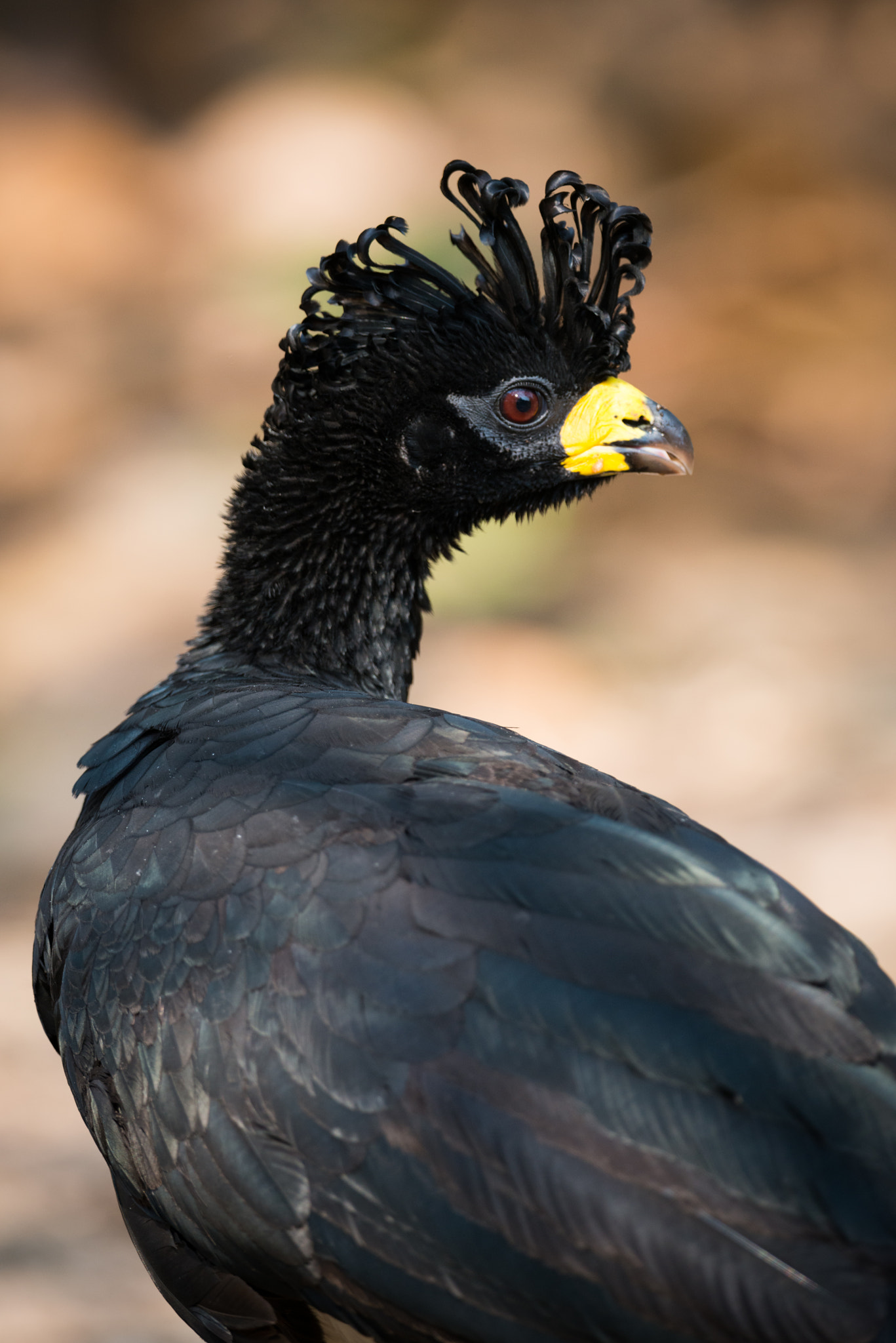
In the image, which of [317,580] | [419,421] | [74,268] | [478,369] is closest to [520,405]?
[478,369]

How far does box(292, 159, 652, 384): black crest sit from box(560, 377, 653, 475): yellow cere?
95 mm

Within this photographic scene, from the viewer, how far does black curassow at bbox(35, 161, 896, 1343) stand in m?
2.15

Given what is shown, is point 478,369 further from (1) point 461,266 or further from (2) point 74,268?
(2) point 74,268

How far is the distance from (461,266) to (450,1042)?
699 centimetres

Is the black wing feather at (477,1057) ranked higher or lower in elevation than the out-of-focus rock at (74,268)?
lower

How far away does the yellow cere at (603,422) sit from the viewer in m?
3.60

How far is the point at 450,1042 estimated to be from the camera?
230cm

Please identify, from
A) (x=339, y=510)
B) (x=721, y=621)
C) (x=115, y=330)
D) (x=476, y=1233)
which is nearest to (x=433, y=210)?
(x=115, y=330)

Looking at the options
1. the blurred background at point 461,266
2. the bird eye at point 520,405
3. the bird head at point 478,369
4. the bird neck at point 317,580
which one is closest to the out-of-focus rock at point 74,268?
the blurred background at point 461,266

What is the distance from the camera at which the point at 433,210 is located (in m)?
9.05

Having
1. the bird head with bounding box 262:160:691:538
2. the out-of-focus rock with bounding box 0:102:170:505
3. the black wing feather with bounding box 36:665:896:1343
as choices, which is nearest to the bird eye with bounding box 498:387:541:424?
the bird head with bounding box 262:160:691:538

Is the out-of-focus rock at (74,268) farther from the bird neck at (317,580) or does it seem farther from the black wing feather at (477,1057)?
the black wing feather at (477,1057)

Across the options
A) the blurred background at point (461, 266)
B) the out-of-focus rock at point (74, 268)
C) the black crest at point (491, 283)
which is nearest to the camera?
the black crest at point (491, 283)

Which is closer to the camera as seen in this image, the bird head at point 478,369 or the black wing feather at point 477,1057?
the black wing feather at point 477,1057
